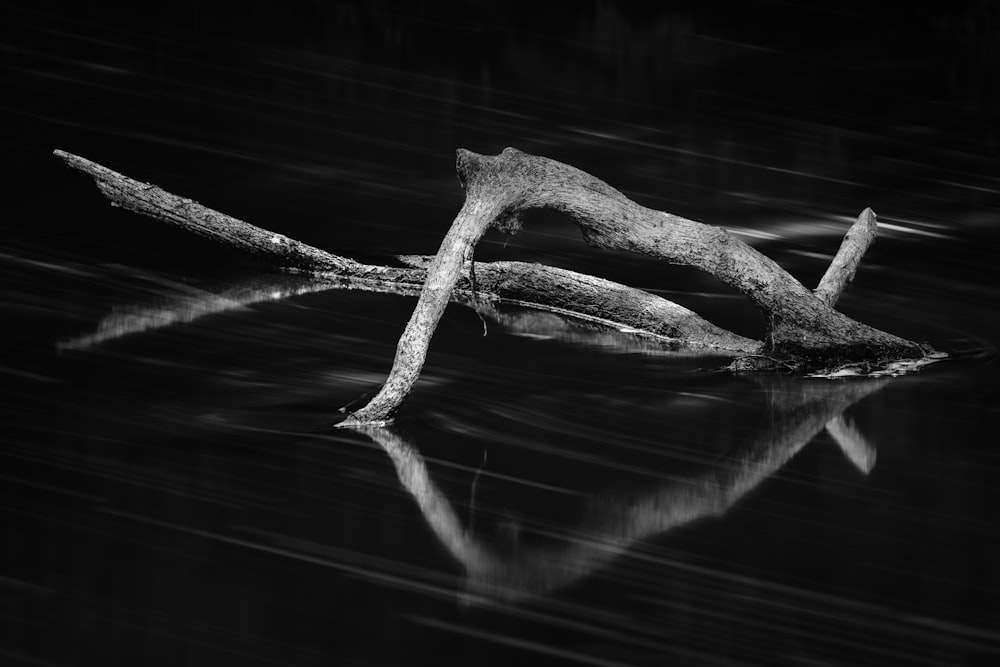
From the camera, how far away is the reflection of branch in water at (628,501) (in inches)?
163

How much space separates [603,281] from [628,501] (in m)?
2.02

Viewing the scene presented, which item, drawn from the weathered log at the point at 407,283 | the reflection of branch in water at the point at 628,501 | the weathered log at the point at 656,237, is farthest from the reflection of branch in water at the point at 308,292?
the reflection of branch in water at the point at 628,501

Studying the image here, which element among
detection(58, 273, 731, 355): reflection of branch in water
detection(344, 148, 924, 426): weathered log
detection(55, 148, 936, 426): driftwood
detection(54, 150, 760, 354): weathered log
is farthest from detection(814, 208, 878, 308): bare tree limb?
Answer: detection(58, 273, 731, 355): reflection of branch in water

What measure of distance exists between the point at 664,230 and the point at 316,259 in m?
1.97

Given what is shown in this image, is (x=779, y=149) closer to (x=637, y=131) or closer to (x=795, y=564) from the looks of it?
(x=637, y=131)

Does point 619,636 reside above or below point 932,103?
below

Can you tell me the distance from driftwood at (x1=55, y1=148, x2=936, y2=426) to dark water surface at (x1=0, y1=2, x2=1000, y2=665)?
152mm

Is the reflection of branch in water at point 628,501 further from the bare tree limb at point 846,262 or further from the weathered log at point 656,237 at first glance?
the bare tree limb at point 846,262

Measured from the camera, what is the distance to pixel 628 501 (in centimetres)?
464

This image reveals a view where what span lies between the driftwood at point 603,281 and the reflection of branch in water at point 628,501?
0.18 m

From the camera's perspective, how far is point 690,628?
151 inches

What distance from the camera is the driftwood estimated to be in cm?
527

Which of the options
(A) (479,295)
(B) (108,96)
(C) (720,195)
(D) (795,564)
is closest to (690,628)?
(D) (795,564)

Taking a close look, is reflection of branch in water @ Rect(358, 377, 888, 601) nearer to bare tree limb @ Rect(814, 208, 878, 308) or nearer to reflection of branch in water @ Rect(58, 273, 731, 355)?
bare tree limb @ Rect(814, 208, 878, 308)
